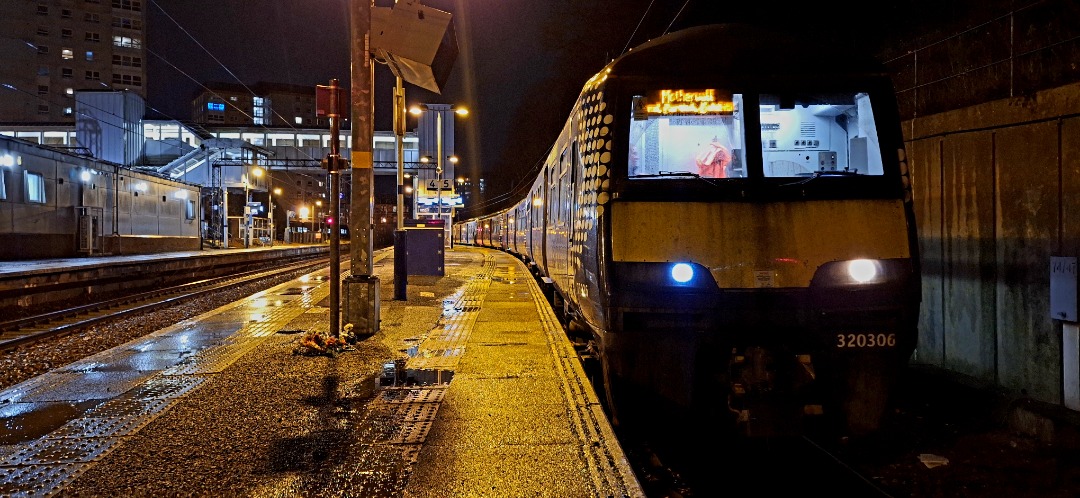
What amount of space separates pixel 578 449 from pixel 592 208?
1.89 m

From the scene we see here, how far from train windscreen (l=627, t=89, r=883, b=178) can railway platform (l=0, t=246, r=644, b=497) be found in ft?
7.13

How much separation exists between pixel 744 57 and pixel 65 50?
3619 inches

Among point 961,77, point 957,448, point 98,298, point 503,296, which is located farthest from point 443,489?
point 98,298

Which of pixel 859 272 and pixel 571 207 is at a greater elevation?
pixel 571 207

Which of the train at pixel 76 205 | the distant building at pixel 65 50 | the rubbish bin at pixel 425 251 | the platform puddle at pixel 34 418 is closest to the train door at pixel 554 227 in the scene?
the platform puddle at pixel 34 418

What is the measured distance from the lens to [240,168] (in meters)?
44.3

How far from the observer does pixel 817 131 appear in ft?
17.6

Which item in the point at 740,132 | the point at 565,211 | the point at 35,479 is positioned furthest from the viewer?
the point at 565,211

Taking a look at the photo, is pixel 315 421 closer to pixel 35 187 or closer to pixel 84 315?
pixel 84 315

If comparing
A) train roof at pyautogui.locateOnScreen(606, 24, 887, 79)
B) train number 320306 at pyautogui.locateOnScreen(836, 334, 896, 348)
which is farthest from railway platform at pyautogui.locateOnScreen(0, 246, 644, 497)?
train roof at pyautogui.locateOnScreen(606, 24, 887, 79)

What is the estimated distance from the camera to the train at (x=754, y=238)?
491 cm

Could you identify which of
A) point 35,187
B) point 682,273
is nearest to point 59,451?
point 682,273

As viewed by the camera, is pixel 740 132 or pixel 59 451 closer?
pixel 59 451

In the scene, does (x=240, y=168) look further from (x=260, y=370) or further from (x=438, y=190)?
(x=260, y=370)
